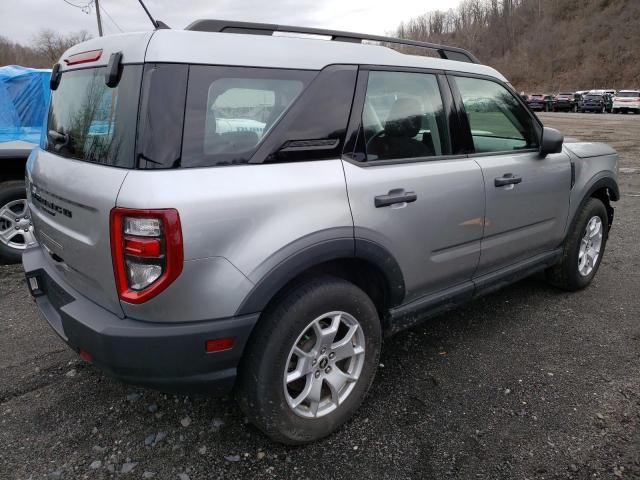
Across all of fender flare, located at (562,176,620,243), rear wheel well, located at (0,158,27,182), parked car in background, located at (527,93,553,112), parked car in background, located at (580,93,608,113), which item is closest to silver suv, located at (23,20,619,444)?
fender flare, located at (562,176,620,243)

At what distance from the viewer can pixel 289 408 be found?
2.27 meters

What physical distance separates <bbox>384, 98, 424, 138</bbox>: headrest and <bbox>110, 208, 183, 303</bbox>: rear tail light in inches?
52.3

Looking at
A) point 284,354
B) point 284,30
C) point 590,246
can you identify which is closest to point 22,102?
point 284,30

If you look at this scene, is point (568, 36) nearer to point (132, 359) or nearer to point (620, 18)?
point (620, 18)

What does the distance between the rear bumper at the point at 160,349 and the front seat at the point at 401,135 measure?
112cm

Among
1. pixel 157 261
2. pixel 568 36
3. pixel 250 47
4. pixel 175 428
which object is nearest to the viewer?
pixel 157 261

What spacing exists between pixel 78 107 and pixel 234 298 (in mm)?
1269

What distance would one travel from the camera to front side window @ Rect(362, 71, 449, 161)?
2553mm

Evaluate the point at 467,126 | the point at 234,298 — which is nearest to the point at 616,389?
the point at 467,126

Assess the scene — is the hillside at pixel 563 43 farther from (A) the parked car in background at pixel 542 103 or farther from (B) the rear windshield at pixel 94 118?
(B) the rear windshield at pixel 94 118

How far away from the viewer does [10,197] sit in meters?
4.72

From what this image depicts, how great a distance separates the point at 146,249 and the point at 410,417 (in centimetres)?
163

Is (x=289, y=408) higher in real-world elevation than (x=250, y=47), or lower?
lower

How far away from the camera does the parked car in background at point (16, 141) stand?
186 inches
